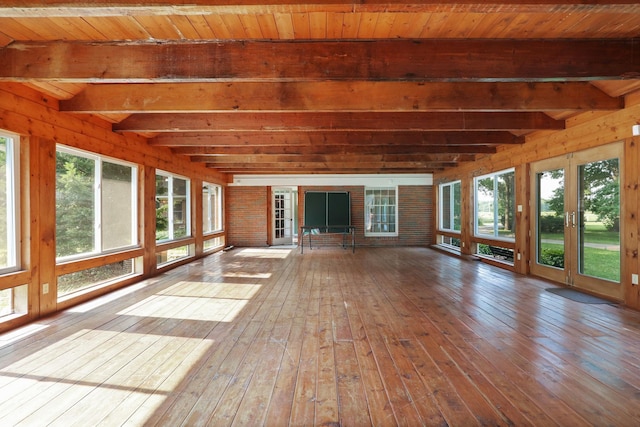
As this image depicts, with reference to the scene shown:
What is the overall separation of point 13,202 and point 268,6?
3.32 m

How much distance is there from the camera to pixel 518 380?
219cm

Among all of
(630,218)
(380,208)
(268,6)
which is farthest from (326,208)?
(268,6)

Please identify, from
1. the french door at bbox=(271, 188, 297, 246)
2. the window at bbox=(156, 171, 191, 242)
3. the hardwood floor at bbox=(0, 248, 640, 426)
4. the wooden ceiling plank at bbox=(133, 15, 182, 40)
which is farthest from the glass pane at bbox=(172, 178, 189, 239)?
the wooden ceiling plank at bbox=(133, 15, 182, 40)

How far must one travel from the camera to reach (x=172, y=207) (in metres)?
6.86

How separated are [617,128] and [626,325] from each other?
2.35 meters

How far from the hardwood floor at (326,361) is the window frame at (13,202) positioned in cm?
72

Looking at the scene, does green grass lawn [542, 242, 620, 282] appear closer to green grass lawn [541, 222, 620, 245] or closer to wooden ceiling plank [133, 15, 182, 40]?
green grass lawn [541, 222, 620, 245]

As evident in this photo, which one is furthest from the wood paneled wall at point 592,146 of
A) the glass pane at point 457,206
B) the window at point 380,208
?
the window at point 380,208

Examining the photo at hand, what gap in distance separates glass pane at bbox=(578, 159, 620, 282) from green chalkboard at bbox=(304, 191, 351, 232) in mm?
6445

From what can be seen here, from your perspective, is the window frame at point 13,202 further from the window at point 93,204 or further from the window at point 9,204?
the window at point 93,204

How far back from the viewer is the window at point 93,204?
399cm

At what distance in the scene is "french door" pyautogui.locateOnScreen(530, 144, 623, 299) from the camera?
4180mm

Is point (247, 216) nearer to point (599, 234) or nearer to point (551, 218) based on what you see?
point (551, 218)

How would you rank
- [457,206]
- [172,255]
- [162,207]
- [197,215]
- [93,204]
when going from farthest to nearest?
[457,206]
[197,215]
[172,255]
[162,207]
[93,204]
